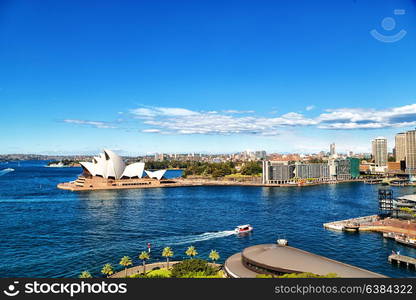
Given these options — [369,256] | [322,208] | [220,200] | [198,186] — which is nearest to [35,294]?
[369,256]

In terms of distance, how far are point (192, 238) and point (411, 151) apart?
82.3 m

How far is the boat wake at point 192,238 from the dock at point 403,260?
9.61 m

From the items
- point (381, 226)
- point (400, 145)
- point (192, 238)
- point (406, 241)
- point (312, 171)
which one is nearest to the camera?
point (406, 241)

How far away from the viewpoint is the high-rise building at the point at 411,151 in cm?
8331

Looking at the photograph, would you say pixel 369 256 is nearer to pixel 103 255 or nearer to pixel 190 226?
pixel 190 226

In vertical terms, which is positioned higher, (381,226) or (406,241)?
(381,226)

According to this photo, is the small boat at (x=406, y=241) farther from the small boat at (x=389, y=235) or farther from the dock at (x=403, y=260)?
the dock at (x=403, y=260)

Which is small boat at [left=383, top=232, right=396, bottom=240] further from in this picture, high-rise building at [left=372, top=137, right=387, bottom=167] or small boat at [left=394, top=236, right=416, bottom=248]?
high-rise building at [left=372, top=137, right=387, bottom=167]

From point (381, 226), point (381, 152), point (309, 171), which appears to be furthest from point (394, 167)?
point (381, 226)

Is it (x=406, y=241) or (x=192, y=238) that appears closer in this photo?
(x=406, y=241)

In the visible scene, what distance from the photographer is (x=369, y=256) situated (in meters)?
18.5

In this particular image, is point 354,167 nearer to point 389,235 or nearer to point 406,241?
point 389,235

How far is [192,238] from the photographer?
21.4 m

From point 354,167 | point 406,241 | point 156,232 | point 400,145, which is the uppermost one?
point 400,145
